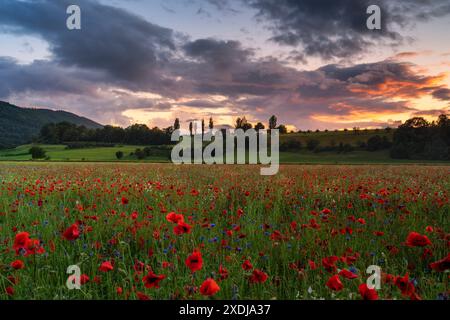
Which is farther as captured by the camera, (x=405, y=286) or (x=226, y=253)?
(x=226, y=253)

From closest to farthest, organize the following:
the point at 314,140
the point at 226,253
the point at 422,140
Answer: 1. the point at 226,253
2. the point at 422,140
3. the point at 314,140

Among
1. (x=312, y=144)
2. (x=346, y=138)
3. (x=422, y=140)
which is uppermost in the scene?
(x=346, y=138)

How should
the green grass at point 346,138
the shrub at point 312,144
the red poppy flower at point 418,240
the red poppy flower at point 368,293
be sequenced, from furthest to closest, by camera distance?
1. the green grass at point 346,138
2. the shrub at point 312,144
3. the red poppy flower at point 418,240
4. the red poppy flower at point 368,293

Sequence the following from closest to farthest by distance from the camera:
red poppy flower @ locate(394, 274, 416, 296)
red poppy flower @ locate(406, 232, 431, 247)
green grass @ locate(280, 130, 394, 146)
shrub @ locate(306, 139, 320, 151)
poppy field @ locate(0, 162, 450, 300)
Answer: red poppy flower @ locate(394, 274, 416, 296)
red poppy flower @ locate(406, 232, 431, 247)
poppy field @ locate(0, 162, 450, 300)
shrub @ locate(306, 139, 320, 151)
green grass @ locate(280, 130, 394, 146)

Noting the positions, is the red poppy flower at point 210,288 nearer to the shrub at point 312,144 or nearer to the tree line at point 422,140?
the tree line at point 422,140

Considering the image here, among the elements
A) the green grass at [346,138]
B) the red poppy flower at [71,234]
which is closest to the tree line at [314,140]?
the green grass at [346,138]

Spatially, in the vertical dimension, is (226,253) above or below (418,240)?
below

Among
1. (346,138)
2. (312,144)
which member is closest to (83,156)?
(312,144)

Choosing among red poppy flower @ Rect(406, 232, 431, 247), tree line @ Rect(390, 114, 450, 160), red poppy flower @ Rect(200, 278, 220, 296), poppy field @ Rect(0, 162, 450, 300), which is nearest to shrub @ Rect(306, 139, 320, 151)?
tree line @ Rect(390, 114, 450, 160)

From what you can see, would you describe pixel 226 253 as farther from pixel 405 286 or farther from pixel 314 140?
pixel 314 140

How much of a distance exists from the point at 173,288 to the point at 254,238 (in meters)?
1.60

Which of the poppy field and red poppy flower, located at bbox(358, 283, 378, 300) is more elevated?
red poppy flower, located at bbox(358, 283, 378, 300)

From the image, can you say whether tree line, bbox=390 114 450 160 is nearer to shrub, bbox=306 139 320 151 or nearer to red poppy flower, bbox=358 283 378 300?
shrub, bbox=306 139 320 151
